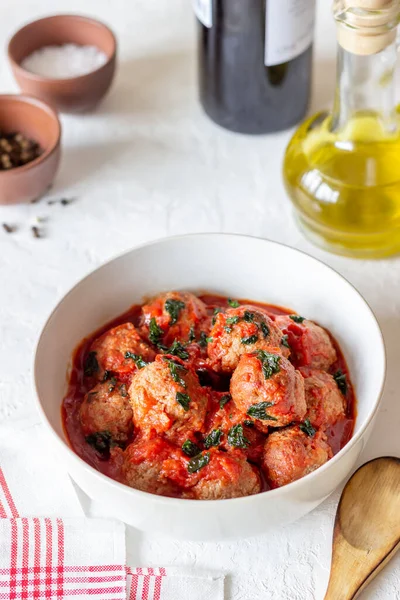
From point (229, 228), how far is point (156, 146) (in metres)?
0.39

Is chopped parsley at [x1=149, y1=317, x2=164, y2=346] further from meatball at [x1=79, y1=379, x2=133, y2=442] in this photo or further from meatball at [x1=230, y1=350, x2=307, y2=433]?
meatball at [x1=230, y1=350, x2=307, y2=433]

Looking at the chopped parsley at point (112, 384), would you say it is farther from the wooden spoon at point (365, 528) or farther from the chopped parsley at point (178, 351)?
the wooden spoon at point (365, 528)

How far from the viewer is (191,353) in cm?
163

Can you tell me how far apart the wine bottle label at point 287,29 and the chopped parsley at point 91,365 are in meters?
0.93

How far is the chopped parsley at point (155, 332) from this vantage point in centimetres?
170

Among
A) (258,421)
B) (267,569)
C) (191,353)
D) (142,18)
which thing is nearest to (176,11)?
(142,18)

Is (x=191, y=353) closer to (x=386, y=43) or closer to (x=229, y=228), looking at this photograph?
(x=229, y=228)

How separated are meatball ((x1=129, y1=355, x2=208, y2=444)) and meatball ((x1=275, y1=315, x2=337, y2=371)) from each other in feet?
0.74

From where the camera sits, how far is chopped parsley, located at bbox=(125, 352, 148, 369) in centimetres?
162

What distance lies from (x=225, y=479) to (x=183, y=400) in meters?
0.16

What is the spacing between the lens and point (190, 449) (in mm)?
1493

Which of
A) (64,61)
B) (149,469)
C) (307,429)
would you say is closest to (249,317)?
(307,429)

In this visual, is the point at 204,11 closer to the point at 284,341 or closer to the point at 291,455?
the point at 284,341

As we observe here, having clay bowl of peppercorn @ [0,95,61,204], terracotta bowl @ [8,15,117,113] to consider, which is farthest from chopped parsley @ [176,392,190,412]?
terracotta bowl @ [8,15,117,113]
